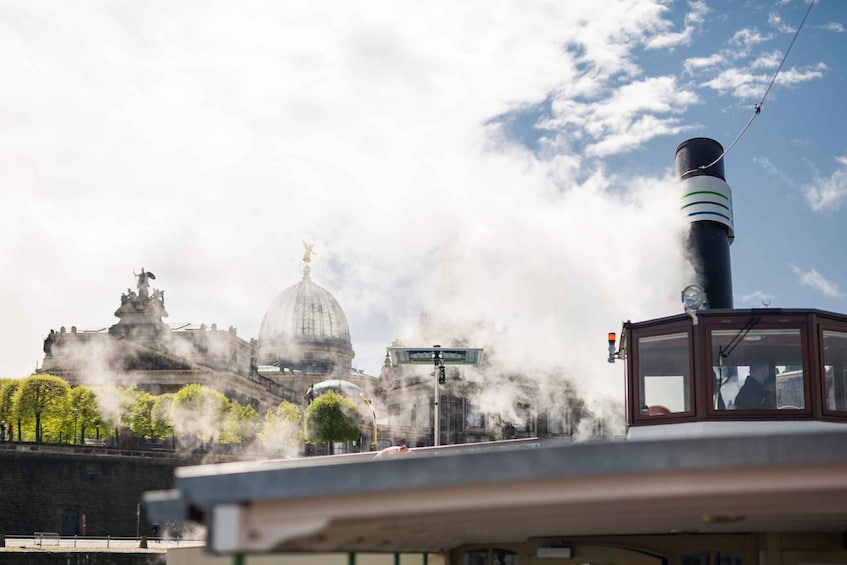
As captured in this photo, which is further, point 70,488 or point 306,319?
point 306,319

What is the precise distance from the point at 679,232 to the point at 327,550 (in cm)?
966

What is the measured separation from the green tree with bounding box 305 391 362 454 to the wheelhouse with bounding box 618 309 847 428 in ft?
234

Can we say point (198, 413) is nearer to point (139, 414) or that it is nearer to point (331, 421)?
point (139, 414)

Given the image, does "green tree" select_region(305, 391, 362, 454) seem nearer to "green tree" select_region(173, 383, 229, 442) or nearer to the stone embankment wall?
"green tree" select_region(173, 383, 229, 442)

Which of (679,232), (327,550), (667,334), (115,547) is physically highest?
(679,232)

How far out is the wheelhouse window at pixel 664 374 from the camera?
36.6 ft

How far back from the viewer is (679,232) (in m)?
15.6

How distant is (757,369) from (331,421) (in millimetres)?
72147

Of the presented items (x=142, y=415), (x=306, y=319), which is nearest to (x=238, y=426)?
(x=142, y=415)

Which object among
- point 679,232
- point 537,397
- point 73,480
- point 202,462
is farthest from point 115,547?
point 679,232

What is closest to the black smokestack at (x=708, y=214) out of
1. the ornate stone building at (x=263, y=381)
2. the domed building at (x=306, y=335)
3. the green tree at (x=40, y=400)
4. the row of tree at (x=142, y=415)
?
the ornate stone building at (x=263, y=381)

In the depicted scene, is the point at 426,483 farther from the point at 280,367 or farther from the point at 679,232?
the point at 280,367

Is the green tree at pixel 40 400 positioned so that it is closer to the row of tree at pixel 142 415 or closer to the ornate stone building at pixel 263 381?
the row of tree at pixel 142 415

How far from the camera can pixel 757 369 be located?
1078 centimetres
